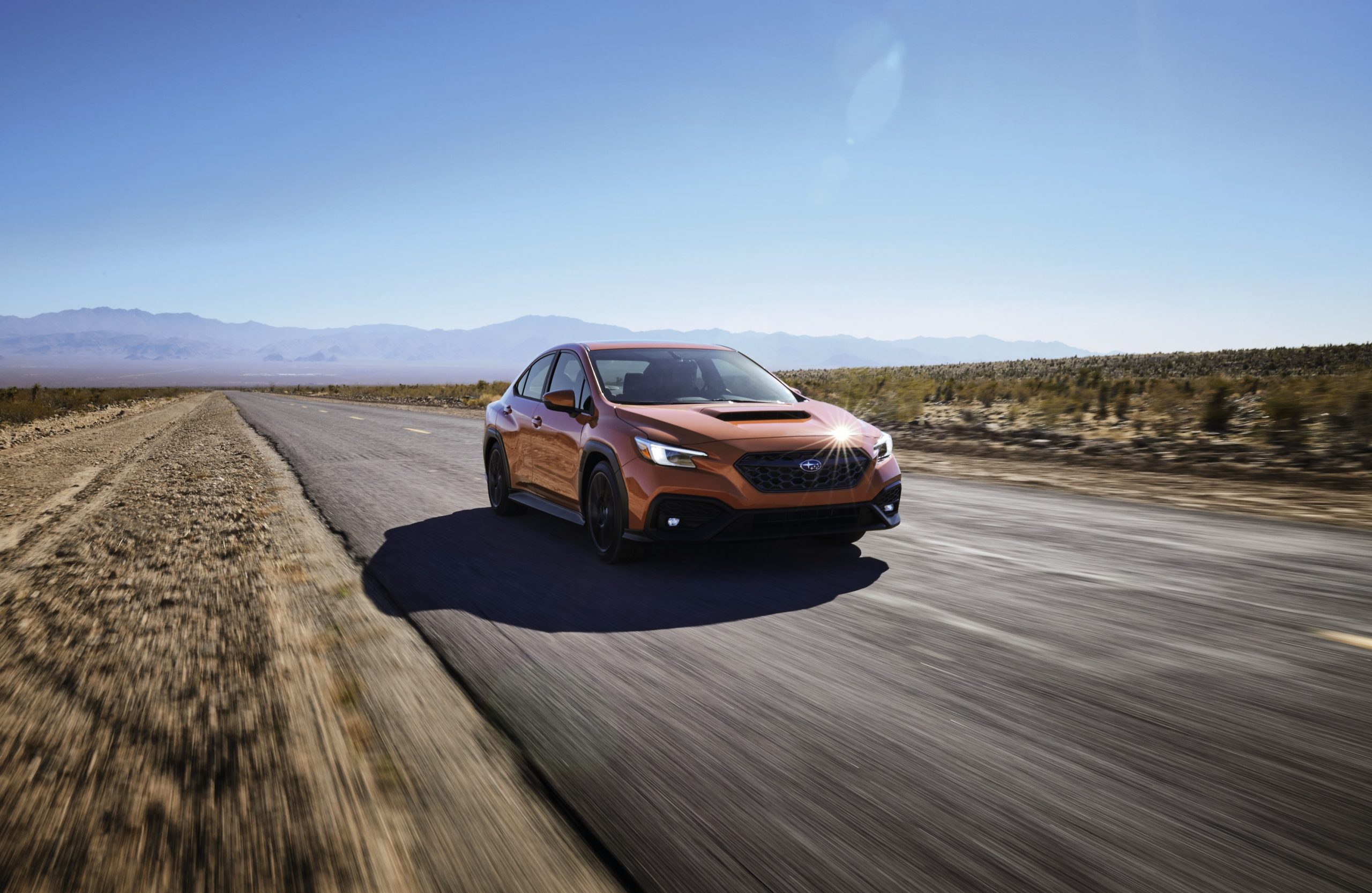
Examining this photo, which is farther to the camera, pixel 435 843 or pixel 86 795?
pixel 86 795

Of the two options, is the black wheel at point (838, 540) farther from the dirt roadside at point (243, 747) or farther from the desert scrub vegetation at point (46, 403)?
the desert scrub vegetation at point (46, 403)

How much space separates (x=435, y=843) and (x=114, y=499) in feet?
32.1

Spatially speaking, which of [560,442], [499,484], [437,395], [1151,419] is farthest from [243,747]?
[437,395]

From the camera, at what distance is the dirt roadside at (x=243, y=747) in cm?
233

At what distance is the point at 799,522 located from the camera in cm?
544

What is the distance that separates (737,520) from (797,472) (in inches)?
19.8

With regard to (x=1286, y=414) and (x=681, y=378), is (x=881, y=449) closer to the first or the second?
(x=681, y=378)

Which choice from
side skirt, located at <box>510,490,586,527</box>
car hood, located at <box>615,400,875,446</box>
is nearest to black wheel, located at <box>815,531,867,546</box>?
car hood, located at <box>615,400,875,446</box>

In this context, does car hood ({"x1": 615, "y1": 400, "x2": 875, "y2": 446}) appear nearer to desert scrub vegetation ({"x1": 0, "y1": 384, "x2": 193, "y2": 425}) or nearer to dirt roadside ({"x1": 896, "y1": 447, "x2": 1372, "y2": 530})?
dirt roadside ({"x1": 896, "y1": 447, "x2": 1372, "y2": 530})

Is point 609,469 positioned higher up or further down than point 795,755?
higher up

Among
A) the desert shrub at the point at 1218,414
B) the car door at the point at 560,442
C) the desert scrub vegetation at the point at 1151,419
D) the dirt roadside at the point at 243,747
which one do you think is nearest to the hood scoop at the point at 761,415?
the car door at the point at 560,442

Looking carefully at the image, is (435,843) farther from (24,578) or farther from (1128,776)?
(24,578)

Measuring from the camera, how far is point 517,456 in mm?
8031

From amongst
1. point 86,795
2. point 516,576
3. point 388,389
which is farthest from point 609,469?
point 388,389
